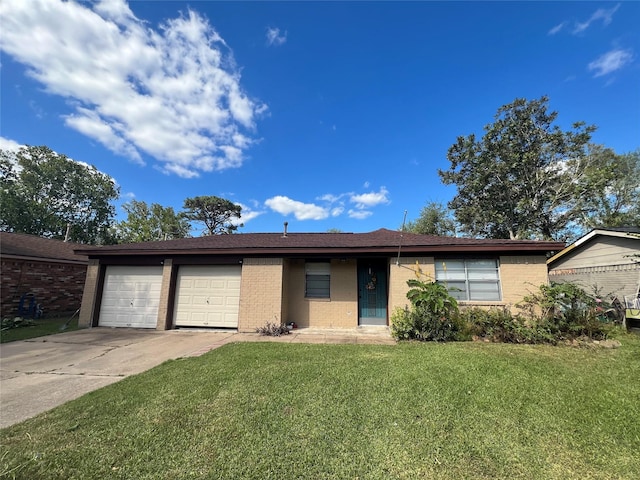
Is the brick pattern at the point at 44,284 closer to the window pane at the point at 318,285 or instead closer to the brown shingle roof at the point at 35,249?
the brown shingle roof at the point at 35,249

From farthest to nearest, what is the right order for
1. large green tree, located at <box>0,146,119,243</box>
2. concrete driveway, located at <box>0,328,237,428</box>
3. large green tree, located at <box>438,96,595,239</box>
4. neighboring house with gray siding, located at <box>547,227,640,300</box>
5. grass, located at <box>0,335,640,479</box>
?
1. large green tree, located at <box>0,146,119,243</box>
2. large green tree, located at <box>438,96,595,239</box>
3. neighboring house with gray siding, located at <box>547,227,640,300</box>
4. concrete driveway, located at <box>0,328,237,428</box>
5. grass, located at <box>0,335,640,479</box>

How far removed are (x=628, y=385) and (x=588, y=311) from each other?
12.2 feet

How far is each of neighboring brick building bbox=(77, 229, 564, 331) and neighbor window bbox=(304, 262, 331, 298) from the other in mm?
36

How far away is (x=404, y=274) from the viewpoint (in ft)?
28.7

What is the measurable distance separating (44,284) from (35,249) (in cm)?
198

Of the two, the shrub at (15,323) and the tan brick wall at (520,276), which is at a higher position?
the tan brick wall at (520,276)

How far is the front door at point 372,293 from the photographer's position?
32.3 feet

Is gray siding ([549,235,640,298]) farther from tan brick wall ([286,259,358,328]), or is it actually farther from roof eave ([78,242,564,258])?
tan brick wall ([286,259,358,328])

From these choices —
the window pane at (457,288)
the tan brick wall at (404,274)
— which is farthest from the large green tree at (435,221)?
the tan brick wall at (404,274)

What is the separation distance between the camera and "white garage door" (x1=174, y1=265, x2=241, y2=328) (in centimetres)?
968

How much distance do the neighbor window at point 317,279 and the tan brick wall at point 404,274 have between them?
7.92 feet

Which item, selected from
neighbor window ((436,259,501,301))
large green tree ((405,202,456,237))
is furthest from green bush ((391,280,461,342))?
large green tree ((405,202,456,237))

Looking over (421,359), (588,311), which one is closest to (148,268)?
(421,359)

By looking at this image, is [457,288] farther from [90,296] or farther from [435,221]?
[435,221]
